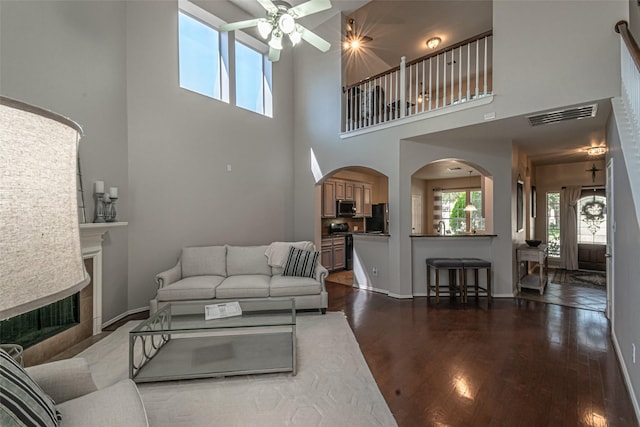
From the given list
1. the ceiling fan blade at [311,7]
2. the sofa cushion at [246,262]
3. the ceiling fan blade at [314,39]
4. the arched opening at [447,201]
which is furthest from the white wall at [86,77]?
the arched opening at [447,201]

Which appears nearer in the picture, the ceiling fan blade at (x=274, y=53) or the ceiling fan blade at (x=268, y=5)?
the ceiling fan blade at (x=268, y=5)

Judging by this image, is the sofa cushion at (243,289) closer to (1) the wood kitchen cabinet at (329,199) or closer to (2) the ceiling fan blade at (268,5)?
(2) the ceiling fan blade at (268,5)

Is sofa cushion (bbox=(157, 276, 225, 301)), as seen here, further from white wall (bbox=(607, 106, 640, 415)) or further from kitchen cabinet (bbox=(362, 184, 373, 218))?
kitchen cabinet (bbox=(362, 184, 373, 218))

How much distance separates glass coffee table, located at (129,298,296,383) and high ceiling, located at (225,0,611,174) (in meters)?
3.59

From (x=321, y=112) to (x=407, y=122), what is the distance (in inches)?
77.0

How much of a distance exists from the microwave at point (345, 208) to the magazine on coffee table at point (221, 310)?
472 cm

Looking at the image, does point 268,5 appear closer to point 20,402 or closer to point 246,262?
point 246,262

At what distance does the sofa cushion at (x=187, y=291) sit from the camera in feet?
12.0

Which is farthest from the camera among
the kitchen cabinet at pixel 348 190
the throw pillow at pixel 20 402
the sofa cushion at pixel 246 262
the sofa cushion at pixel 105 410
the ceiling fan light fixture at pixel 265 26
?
the kitchen cabinet at pixel 348 190

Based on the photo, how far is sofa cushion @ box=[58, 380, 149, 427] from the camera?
128 cm

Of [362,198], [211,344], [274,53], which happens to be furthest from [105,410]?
[362,198]

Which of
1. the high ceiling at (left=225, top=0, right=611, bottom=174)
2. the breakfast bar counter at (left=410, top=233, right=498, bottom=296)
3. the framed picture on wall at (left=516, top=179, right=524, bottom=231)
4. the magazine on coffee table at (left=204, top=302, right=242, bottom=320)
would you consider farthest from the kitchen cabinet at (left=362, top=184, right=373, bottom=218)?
the magazine on coffee table at (left=204, top=302, right=242, bottom=320)

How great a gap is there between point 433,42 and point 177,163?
19.1 ft

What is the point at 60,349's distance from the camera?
3.01 m
